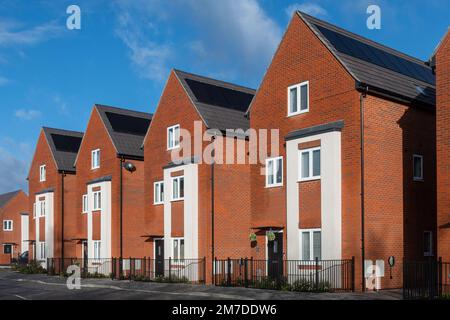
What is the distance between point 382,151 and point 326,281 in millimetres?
5153

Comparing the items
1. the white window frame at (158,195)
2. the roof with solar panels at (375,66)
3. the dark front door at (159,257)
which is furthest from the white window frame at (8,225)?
the roof with solar panels at (375,66)

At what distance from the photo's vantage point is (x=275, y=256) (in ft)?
82.5

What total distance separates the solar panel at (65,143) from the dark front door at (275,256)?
22611 millimetres

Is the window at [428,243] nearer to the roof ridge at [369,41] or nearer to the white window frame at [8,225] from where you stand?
the roof ridge at [369,41]

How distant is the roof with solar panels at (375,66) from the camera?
23094mm

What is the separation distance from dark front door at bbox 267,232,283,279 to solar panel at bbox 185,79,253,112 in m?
8.33

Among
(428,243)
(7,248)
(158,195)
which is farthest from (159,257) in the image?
(7,248)

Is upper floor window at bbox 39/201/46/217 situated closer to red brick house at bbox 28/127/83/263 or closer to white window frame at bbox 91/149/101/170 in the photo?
red brick house at bbox 28/127/83/263

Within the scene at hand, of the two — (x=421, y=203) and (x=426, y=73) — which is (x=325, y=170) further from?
(x=426, y=73)

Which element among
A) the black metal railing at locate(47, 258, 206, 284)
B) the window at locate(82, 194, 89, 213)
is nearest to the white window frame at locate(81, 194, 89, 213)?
the window at locate(82, 194, 89, 213)

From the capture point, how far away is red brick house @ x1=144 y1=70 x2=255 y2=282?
93.4 ft

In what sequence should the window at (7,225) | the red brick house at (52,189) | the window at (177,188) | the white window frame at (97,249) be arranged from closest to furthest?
the window at (177,188)
the white window frame at (97,249)
the red brick house at (52,189)
the window at (7,225)

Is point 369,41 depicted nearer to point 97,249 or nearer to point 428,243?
point 428,243

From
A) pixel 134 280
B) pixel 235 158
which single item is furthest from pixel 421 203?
pixel 134 280
